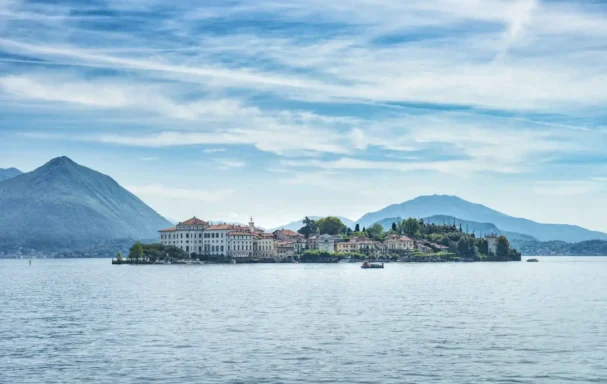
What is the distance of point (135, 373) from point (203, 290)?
194 feet

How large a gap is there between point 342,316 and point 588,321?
17.3 meters

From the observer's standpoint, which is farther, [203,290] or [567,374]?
[203,290]

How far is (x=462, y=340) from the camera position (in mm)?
43781

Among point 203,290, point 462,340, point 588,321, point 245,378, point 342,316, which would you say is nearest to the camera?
point 245,378

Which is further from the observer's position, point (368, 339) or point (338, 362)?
point (368, 339)

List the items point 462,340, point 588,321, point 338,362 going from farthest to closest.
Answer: point 588,321
point 462,340
point 338,362

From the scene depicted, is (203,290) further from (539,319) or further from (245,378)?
(245,378)

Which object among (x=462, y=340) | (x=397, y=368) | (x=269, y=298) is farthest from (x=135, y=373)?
(x=269, y=298)

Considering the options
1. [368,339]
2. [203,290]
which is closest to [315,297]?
[203,290]

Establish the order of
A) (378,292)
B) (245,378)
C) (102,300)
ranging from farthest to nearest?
(378,292) < (102,300) < (245,378)

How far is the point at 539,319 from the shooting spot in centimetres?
5522

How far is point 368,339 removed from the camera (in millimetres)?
44250

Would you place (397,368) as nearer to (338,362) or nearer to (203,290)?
(338,362)

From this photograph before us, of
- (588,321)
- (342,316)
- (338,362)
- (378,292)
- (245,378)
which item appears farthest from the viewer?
(378,292)
